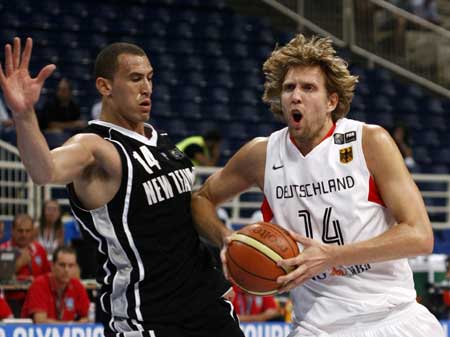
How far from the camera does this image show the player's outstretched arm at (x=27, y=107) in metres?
3.52

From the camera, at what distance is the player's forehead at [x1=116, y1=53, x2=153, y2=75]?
4430mm

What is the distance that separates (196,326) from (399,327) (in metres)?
0.96

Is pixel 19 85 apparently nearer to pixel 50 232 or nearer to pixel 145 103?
pixel 145 103

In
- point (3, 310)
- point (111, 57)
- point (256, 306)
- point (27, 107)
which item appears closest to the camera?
point (27, 107)

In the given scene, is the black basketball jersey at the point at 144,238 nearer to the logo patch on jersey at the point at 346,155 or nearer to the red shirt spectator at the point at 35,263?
the logo patch on jersey at the point at 346,155

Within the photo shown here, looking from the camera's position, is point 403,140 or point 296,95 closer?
point 296,95

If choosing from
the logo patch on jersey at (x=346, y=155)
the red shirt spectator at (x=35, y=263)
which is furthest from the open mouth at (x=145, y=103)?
the red shirt spectator at (x=35, y=263)

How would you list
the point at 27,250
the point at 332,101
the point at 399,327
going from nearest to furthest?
the point at 399,327, the point at 332,101, the point at 27,250

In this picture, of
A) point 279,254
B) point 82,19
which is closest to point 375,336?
point 279,254

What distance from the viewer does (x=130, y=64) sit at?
175 inches

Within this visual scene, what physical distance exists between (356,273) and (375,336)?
0.91 ft

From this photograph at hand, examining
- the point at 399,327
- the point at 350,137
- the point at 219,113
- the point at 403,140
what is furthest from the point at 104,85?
the point at 219,113

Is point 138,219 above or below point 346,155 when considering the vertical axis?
below

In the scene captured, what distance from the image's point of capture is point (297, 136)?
4.18m
